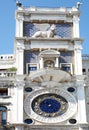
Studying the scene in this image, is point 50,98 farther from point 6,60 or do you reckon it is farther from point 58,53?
point 6,60

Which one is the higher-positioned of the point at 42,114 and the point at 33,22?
the point at 33,22

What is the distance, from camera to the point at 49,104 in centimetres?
3341

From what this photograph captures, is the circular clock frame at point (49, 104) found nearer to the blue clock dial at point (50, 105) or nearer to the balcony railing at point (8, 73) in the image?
the blue clock dial at point (50, 105)

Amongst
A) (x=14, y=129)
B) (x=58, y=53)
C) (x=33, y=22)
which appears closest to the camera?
(x=14, y=129)

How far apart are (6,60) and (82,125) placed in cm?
1206

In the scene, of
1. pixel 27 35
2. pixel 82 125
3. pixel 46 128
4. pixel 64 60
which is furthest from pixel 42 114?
pixel 27 35

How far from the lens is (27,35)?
36.7 metres

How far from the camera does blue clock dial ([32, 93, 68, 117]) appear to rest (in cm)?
3297

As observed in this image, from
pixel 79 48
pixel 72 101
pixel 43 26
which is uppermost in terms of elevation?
pixel 43 26

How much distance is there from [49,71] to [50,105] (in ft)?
10.6

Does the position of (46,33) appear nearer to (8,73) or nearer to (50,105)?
(8,73)

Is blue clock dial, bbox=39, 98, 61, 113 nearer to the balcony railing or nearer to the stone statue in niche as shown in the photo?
the balcony railing

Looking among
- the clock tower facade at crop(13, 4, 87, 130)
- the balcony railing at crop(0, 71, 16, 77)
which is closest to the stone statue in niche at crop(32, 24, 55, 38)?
the clock tower facade at crop(13, 4, 87, 130)

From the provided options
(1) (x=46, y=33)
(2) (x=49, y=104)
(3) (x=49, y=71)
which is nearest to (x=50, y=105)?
(2) (x=49, y=104)
